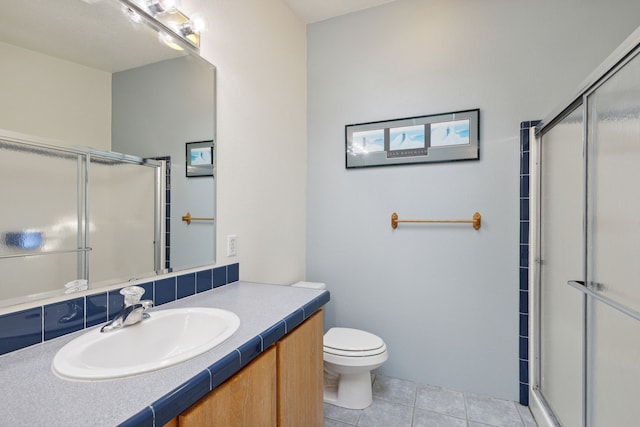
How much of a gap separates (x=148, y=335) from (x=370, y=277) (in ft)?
5.05

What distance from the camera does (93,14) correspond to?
1.02 meters

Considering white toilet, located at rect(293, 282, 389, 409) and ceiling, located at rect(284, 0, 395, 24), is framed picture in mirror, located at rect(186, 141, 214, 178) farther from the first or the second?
ceiling, located at rect(284, 0, 395, 24)

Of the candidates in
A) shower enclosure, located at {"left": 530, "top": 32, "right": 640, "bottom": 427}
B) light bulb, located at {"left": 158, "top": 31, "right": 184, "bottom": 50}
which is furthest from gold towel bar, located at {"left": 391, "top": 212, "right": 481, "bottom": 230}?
light bulb, located at {"left": 158, "top": 31, "right": 184, "bottom": 50}

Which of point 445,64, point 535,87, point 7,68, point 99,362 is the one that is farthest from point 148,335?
point 535,87

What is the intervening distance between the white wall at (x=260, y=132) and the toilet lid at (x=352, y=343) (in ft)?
1.65

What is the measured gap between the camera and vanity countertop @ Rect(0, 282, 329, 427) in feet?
1.71

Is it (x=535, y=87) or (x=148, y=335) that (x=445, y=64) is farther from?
(x=148, y=335)

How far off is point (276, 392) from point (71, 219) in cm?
85

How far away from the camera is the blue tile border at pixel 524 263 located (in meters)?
1.81

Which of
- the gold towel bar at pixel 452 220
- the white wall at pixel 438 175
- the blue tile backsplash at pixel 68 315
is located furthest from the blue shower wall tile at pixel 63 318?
the gold towel bar at pixel 452 220

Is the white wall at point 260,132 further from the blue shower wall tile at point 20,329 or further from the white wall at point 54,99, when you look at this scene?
the blue shower wall tile at point 20,329

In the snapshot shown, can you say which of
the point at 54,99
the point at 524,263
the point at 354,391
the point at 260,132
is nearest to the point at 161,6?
the point at 54,99

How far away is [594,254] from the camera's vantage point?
114 centimetres

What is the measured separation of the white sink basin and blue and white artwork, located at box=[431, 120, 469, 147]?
5.47 ft
